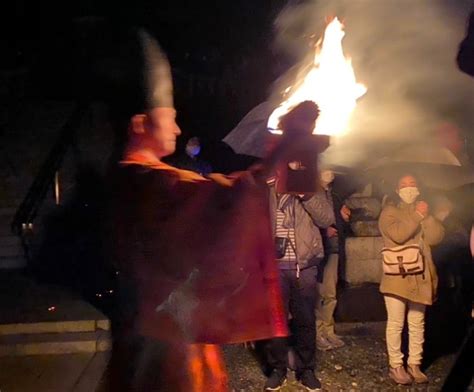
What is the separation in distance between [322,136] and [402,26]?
273cm

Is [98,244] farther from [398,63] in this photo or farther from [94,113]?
[398,63]

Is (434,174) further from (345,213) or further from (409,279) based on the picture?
(409,279)

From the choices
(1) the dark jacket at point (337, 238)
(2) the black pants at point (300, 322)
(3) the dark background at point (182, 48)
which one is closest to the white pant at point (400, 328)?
(2) the black pants at point (300, 322)

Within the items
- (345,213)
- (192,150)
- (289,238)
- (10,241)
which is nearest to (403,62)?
(289,238)

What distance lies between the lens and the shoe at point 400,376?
562 cm

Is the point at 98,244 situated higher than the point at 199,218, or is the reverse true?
the point at 199,218

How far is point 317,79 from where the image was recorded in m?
2.68

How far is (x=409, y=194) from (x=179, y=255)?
11.8 feet

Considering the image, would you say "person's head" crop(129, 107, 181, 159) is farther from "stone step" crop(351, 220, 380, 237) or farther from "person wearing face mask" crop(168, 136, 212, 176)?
"stone step" crop(351, 220, 380, 237)

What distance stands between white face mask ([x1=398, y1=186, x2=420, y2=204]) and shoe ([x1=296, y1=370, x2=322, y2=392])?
181 centimetres

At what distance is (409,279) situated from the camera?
18.2ft

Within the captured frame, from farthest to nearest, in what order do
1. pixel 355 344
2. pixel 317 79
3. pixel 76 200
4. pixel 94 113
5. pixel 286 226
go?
pixel 94 113 < pixel 76 200 < pixel 355 344 < pixel 286 226 < pixel 317 79

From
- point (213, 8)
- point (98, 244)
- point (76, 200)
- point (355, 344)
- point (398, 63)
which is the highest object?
point (213, 8)

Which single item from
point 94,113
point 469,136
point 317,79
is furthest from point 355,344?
point 94,113
